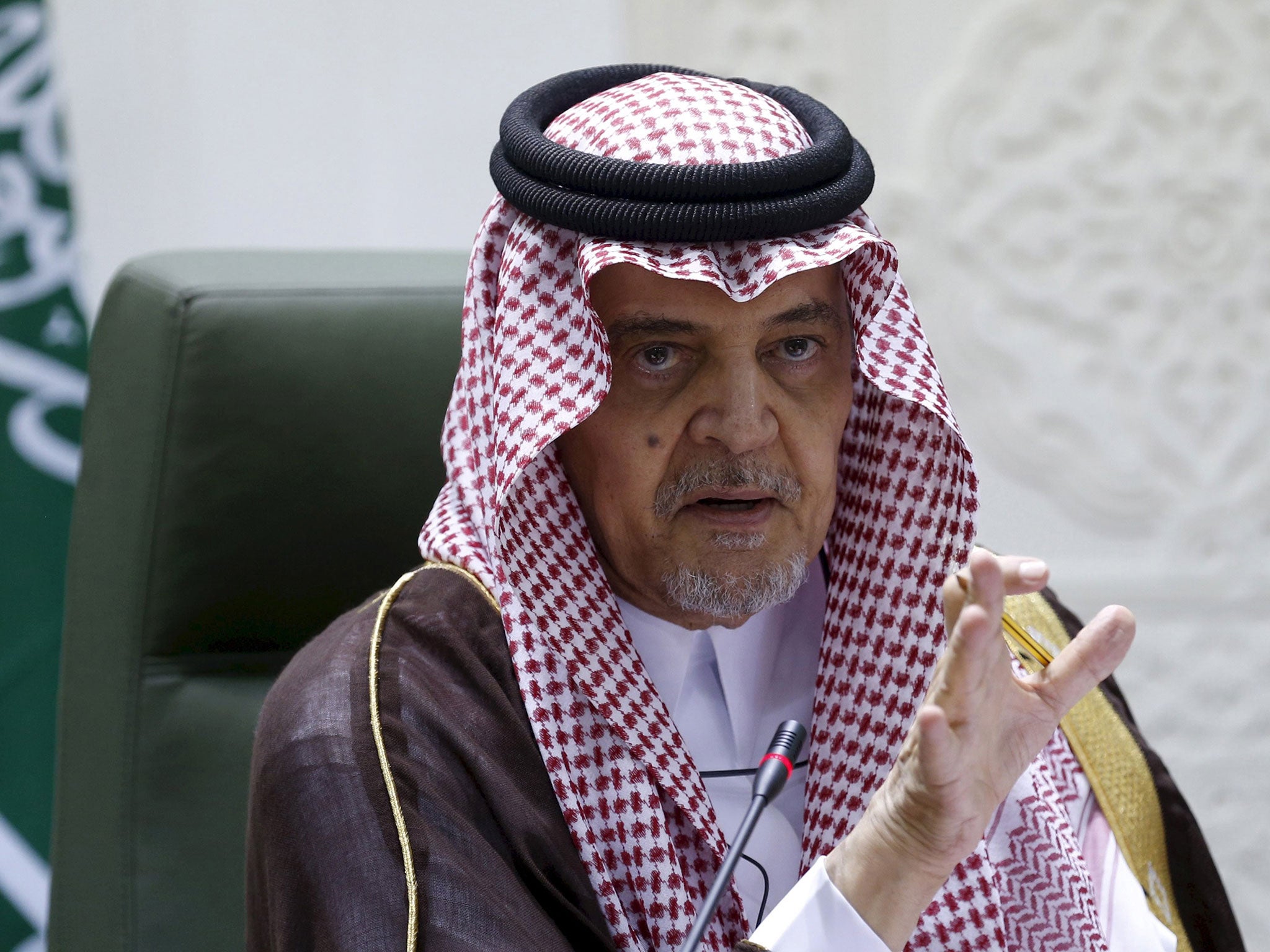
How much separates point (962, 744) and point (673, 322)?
0.55 meters

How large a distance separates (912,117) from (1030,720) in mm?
2209

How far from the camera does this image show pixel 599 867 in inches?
51.4

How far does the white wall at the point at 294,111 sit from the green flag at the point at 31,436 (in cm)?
18

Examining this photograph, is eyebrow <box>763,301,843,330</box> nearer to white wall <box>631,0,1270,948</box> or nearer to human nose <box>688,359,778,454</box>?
human nose <box>688,359,778,454</box>

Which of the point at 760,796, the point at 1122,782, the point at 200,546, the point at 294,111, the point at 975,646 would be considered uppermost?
the point at 294,111

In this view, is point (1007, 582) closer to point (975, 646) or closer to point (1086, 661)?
point (975, 646)

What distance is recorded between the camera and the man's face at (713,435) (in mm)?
1402

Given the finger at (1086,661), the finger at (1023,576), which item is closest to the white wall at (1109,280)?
the finger at (1086,661)

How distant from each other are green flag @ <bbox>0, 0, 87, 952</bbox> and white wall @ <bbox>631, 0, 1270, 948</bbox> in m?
1.34

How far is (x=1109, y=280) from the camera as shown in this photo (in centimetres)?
317

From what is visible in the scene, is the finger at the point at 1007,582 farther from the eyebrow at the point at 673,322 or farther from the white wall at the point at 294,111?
the white wall at the point at 294,111

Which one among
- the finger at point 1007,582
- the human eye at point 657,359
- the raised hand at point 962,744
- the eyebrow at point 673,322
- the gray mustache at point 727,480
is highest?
the eyebrow at point 673,322

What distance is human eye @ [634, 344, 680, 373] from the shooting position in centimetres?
144

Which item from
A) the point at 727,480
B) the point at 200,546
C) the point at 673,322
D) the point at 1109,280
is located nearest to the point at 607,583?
the point at 727,480
